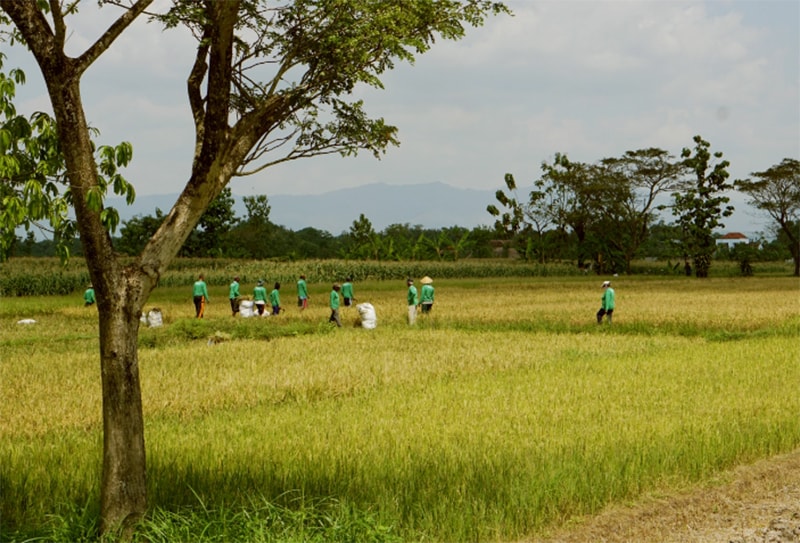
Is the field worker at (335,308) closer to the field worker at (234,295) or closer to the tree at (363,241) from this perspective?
the field worker at (234,295)

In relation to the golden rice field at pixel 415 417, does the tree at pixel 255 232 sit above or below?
above

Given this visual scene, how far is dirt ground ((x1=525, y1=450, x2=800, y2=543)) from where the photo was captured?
23.7 ft

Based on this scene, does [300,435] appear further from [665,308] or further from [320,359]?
[665,308]

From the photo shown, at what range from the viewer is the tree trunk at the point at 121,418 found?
22.2ft

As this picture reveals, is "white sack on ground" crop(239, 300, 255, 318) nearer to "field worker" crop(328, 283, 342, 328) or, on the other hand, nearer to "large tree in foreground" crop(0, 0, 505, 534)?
"field worker" crop(328, 283, 342, 328)

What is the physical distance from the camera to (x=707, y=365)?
57.3 ft

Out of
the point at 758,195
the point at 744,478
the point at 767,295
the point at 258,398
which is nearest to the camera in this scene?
the point at 744,478

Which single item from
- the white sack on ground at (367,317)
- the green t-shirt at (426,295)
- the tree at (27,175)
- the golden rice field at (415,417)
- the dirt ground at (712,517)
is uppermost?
the tree at (27,175)

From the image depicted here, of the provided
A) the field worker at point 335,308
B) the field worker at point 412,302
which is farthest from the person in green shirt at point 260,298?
the field worker at point 412,302

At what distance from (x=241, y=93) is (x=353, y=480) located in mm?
3879

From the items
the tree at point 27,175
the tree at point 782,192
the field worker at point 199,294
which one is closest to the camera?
the tree at point 27,175

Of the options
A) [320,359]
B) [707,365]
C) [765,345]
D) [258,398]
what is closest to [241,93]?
[258,398]

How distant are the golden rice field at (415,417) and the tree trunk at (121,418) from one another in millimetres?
666

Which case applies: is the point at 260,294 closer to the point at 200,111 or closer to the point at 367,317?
the point at 367,317
